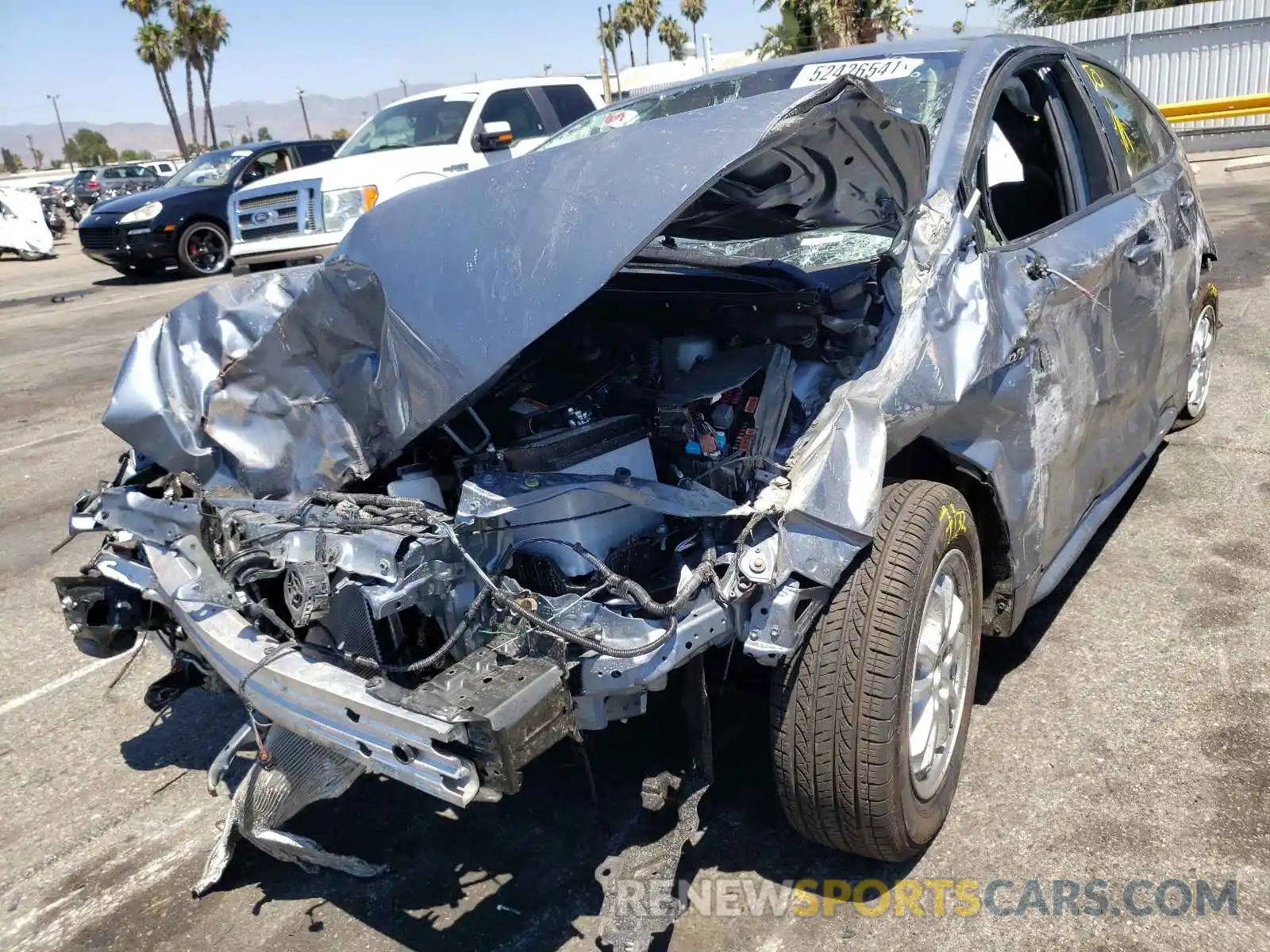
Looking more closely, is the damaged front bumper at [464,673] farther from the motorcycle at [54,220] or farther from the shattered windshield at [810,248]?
the motorcycle at [54,220]

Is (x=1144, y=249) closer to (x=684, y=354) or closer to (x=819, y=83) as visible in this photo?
(x=819, y=83)

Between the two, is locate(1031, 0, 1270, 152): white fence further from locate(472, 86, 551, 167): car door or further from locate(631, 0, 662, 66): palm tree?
locate(631, 0, 662, 66): palm tree

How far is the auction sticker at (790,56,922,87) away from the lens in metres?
3.48

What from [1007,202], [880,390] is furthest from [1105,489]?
[880,390]

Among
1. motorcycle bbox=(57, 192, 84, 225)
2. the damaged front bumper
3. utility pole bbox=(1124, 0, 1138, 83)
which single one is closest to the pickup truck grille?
the damaged front bumper

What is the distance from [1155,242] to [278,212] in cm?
1012

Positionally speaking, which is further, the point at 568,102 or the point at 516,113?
the point at 568,102

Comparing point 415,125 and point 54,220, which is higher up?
point 415,125

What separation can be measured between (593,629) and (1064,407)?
5.59 ft

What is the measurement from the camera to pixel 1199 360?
17.1ft

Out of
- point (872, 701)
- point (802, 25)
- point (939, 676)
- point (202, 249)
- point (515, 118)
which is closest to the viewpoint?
point (872, 701)

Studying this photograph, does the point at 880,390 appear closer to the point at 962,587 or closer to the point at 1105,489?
the point at 962,587

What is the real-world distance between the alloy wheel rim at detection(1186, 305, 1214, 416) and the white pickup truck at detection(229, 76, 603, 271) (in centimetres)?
712

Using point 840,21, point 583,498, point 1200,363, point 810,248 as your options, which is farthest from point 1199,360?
point 840,21
